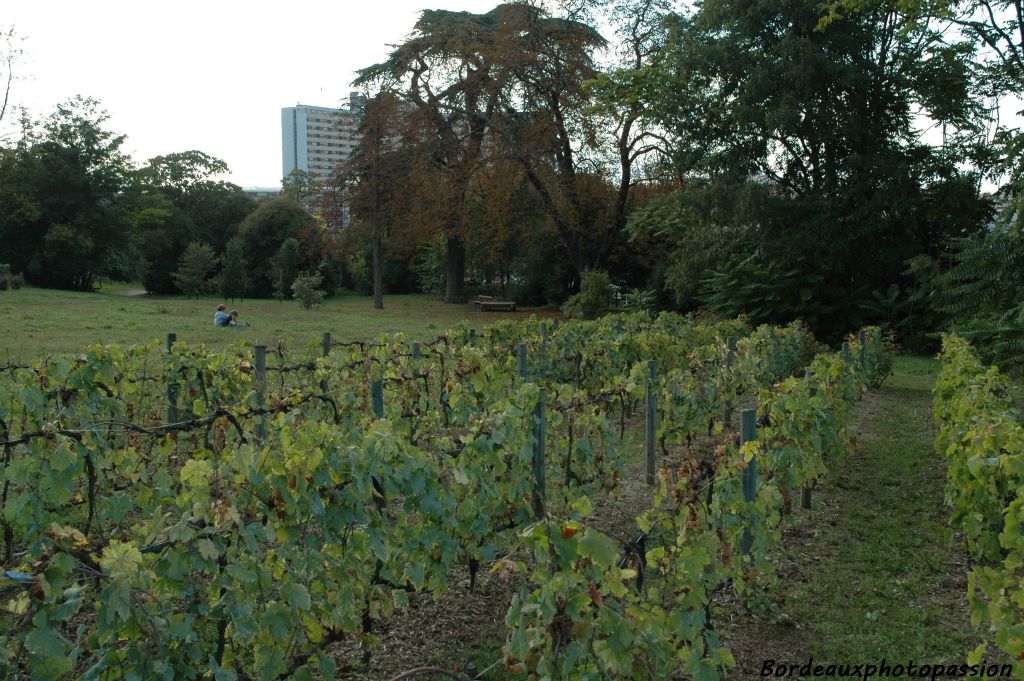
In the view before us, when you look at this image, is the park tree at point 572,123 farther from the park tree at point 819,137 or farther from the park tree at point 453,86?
the park tree at point 819,137

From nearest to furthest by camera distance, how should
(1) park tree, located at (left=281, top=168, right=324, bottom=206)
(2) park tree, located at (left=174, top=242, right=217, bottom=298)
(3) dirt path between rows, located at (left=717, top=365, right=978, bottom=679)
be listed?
(3) dirt path between rows, located at (left=717, top=365, right=978, bottom=679), (2) park tree, located at (left=174, top=242, right=217, bottom=298), (1) park tree, located at (left=281, top=168, right=324, bottom=206)

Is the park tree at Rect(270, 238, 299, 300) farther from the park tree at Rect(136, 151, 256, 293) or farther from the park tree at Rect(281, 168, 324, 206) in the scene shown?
the park tree at Rect(281, 168, 324, 206)

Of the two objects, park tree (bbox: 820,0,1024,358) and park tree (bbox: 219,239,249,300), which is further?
park tree (bbox: 219,239,249,300)

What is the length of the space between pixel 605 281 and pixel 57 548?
2455 cm

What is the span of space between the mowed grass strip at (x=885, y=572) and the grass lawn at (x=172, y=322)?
958 centimetres

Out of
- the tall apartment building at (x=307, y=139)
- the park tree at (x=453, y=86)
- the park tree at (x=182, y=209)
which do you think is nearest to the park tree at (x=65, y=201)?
the park tree at (x=182, y=209)

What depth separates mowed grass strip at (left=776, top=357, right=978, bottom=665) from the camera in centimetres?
421

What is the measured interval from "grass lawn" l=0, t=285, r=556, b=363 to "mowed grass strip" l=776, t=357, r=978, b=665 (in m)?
9.58

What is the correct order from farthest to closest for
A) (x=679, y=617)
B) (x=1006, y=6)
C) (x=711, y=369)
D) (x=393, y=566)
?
(x=1006, y=6)
(x=711, y=369)
(x=393, y=566)
(x=679, y=617)

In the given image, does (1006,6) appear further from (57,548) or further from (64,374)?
(57,548)

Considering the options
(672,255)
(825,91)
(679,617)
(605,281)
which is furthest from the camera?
(605,281)

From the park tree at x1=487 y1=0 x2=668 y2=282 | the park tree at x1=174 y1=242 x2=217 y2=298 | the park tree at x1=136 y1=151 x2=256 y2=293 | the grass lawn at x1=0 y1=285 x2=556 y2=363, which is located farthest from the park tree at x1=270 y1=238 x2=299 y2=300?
the park tree at x1=487 y1=0 x2=668 y2=282

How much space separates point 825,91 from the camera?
2023 centimetres

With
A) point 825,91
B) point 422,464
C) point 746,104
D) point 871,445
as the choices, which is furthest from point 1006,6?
point 422,464
